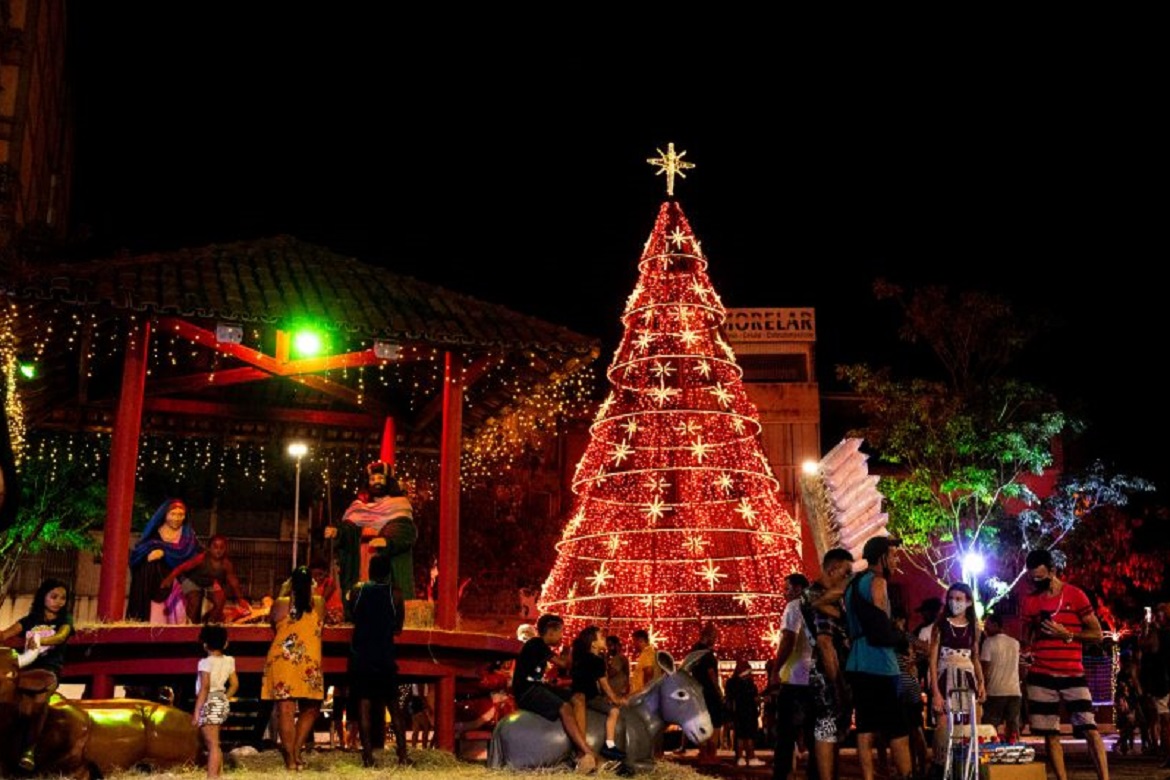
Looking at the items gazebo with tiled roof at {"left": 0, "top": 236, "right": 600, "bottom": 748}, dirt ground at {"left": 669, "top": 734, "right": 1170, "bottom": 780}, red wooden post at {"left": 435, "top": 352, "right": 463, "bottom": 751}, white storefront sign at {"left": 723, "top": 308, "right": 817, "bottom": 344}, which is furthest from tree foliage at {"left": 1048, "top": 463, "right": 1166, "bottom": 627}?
red wooden post at {"left": 435, "top": 352, "right": 463, "bottom": 751}

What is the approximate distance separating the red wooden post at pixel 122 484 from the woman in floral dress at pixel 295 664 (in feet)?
7.75

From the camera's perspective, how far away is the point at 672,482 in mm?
22953

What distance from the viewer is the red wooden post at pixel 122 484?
11.7m

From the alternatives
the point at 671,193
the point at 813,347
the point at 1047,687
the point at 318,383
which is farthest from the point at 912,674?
the point at 813,347

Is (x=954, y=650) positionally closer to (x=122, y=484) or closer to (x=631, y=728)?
(x=631, y=728)

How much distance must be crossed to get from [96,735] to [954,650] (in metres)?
6.83

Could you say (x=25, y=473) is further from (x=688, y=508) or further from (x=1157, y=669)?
(x=1157, y=669)

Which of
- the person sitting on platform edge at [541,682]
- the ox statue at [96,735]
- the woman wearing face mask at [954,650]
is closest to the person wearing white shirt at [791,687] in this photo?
the woman wearing face mask at [954,650]

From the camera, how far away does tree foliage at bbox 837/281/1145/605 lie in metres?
26.9

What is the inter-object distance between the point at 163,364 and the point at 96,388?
4.12 feet

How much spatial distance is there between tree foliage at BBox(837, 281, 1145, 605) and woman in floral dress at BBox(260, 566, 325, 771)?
773 inches

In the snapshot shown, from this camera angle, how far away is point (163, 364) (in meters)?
16.2

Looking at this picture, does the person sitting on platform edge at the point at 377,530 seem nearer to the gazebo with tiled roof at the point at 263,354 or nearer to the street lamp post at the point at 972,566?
the gazebo with tiled roof at the point at 263,354

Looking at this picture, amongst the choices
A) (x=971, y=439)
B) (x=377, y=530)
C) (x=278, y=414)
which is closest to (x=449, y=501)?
(x=377, y=530)
